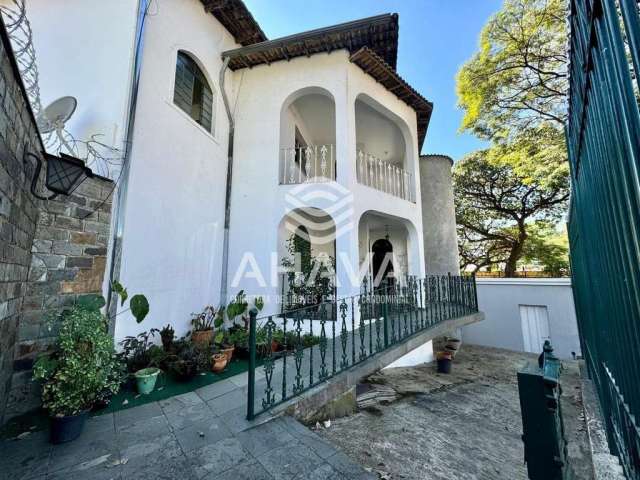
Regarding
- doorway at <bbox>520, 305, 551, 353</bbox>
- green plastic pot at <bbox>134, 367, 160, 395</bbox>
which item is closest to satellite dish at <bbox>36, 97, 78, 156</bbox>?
green plastic pot at <bbox>134, 367, 160, 395</bbox>

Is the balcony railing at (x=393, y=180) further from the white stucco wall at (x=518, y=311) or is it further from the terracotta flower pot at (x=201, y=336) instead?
the white stucco wall at (x=518, y=311)

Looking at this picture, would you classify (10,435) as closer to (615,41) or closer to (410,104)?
(615,41)

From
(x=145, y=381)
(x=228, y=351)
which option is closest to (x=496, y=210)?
(x=228, y=351)

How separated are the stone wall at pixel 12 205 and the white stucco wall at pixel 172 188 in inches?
52.0

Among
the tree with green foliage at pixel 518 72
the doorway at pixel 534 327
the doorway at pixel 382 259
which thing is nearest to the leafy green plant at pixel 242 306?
the doorway at pixel 382 259

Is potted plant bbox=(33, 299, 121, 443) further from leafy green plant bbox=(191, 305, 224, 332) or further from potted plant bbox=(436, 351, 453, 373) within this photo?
potted plant bbox=(436, 351, 453, 373)

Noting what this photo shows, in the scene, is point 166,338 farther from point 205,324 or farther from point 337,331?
point 337,331

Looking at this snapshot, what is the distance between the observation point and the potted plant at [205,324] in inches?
200

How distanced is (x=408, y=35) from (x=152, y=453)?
9.45 m

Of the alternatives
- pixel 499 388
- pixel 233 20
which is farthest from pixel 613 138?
pixel 233 20

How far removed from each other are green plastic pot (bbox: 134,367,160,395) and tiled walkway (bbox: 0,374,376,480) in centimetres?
43

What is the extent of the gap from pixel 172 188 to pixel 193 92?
98.2 inches

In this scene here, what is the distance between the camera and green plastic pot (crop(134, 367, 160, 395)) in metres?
3.40

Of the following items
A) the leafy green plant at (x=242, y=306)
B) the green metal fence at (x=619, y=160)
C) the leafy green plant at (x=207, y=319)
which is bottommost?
the leafy green plant at (x=207, y=319)
